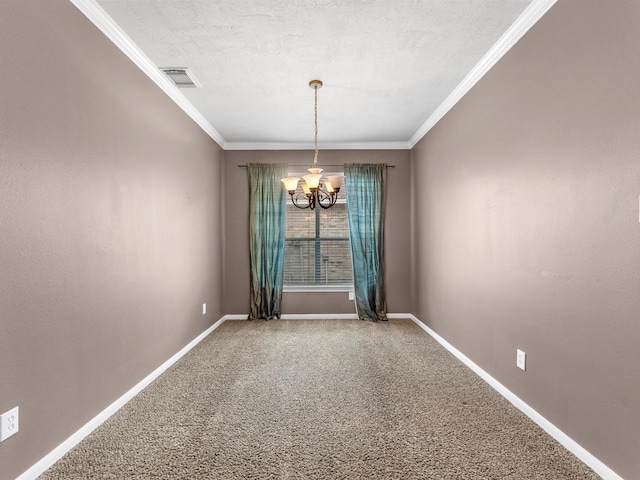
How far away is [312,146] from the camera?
5.02 m

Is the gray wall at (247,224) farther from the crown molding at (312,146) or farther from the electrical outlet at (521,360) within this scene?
the electrical outlet at (521,360)

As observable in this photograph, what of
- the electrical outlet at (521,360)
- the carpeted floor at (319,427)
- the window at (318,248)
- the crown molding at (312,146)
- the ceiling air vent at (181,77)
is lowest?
the carpeted floor at (319,427)

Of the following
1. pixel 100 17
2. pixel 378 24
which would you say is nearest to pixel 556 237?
pixel 378 24

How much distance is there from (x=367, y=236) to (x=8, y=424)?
4.11 m

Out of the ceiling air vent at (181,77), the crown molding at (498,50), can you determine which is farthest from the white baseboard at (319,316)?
the ceiling air vent at (181,77)

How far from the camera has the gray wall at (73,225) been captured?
1597 millimetres

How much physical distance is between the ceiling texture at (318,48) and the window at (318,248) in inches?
64.6

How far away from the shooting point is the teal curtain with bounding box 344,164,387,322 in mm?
A: 4984

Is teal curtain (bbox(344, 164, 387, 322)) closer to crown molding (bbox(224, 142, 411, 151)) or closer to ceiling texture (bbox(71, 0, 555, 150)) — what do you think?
crown molding (bbox(224, 142, 411, 151))

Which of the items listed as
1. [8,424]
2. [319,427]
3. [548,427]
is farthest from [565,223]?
[8,424]

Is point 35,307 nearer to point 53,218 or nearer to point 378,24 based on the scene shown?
point 53,218

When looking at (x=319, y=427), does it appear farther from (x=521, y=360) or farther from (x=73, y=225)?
(x=73, y=225)

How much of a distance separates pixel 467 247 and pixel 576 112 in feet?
5.13

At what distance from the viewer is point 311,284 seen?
524cm
